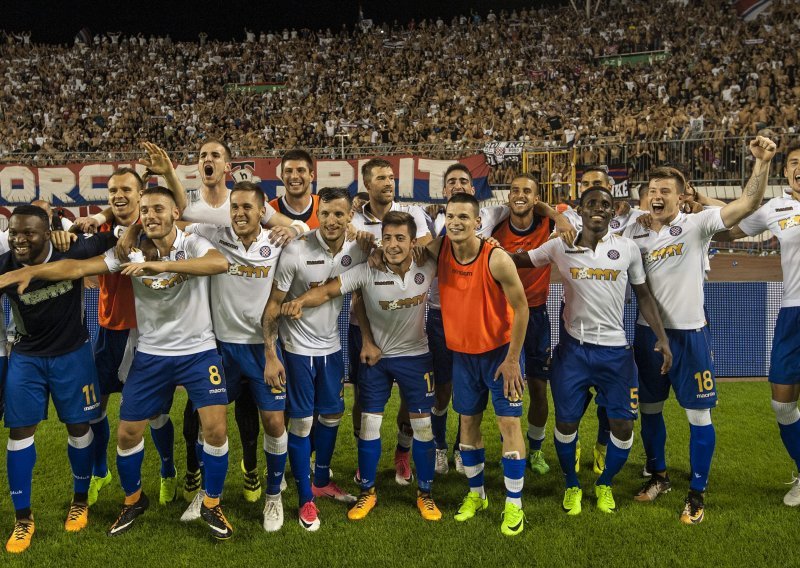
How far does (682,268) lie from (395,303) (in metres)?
2.25

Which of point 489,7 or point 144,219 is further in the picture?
point 489,7

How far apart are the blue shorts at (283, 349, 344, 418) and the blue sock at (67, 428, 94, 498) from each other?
4.98 ft

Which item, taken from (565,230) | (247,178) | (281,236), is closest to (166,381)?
(281,236)

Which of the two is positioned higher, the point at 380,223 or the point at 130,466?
the point at 380,223

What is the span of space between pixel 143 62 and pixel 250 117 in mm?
9223

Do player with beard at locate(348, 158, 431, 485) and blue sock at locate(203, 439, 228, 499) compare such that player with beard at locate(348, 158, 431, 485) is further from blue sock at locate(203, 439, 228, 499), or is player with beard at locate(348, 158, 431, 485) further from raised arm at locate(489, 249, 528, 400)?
blue sock at locate(203, 439, 228, 499)

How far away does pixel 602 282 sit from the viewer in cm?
490

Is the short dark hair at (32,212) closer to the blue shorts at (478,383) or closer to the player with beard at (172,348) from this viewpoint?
the player with beard at (172,348)

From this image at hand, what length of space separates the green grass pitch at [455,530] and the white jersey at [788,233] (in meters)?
1.69

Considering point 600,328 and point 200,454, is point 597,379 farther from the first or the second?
point 200,454

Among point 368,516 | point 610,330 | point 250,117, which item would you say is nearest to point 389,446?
point 368,516

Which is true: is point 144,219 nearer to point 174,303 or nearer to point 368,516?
point 174,303

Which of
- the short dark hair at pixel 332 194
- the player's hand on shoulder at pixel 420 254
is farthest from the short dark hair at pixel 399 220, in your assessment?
the short dark hair at pixel 332 194

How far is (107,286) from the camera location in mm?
5168
